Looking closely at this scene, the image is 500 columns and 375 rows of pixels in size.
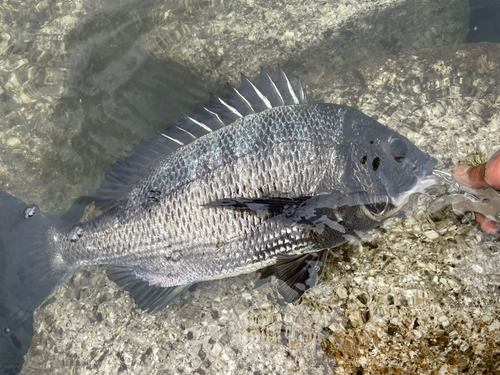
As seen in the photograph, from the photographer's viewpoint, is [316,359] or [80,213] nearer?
[316,359]

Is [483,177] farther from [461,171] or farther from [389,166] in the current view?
[389,166]

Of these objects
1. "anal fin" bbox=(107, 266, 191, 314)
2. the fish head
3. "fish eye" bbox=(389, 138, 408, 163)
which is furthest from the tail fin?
"fish eye" bbox=(389, 138, 408, 163)

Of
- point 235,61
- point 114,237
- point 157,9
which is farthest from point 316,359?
point 157,9

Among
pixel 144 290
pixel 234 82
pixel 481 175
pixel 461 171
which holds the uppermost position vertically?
pixel 234 82

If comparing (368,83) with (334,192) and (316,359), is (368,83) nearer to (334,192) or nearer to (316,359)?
(334,192)

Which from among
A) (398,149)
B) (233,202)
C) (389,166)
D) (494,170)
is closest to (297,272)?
(233,202)
